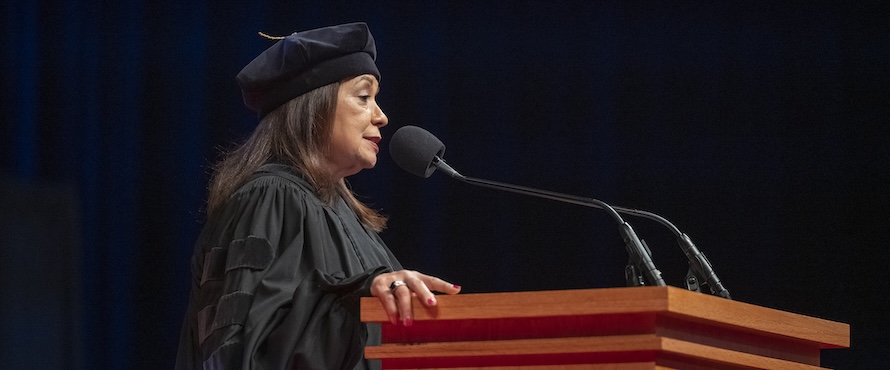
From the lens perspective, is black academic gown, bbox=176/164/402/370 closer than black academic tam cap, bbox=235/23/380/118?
Yes

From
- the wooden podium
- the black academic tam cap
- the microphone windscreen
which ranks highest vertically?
the black academic tam cap

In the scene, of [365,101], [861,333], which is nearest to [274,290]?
[365,101]

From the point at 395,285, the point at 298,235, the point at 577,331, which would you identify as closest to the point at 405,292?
the point at 395,285

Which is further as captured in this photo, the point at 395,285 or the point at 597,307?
the point at 395,285

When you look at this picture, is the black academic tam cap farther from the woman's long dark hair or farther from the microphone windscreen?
the microphone windscreen

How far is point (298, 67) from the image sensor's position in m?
2.45

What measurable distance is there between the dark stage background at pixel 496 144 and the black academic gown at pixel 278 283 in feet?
4.93

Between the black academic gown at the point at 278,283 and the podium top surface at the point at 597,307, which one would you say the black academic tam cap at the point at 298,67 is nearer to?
the black academic gown at the point at 278,283

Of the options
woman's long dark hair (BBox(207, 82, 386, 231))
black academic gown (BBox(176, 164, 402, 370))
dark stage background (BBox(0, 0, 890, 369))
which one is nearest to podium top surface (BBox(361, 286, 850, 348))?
black academic gown (BBox(176, 164, 402, 370))

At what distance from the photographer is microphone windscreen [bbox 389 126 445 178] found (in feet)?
7.23

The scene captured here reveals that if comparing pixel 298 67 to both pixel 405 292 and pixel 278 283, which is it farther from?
pixel 405 292

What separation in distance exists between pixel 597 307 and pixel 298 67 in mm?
1221

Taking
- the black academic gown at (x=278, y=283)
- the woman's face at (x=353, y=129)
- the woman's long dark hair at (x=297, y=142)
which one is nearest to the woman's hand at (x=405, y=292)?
the black academic gown at (x=278, y=283)

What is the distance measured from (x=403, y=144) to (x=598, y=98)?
1.73 meters
